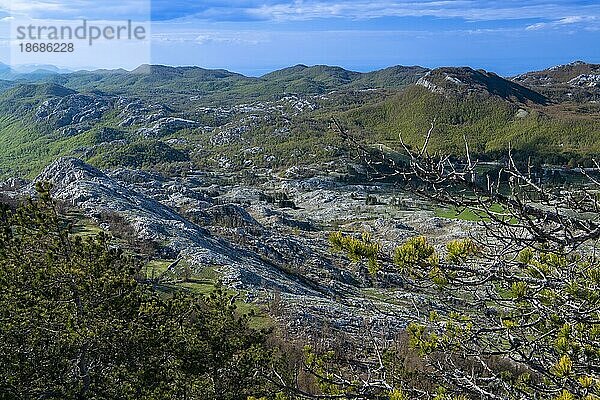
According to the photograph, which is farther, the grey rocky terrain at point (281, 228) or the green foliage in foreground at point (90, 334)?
the grey rocky terrain at point (281, 228)

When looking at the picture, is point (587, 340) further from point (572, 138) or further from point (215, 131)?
point (215, 131)

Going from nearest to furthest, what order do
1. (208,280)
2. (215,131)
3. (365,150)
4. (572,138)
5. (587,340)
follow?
(587,340) < (365,150) < (208,280) < (572,138) < (215,131)

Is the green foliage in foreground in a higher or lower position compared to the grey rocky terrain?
higher

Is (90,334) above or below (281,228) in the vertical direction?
above

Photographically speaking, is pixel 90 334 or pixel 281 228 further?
pixel 281 228

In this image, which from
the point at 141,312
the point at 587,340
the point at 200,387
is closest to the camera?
the point at 587,340

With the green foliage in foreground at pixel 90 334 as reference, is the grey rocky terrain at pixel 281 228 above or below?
below

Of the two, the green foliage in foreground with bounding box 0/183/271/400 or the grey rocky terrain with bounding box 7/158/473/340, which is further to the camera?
the grey rocky terrain with bounding box 7/158/473/340

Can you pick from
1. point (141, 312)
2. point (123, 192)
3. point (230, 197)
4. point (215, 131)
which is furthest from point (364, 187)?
point (141, 312)
